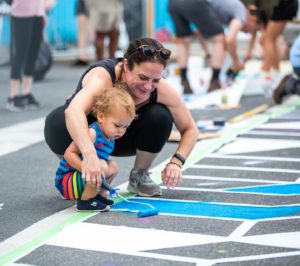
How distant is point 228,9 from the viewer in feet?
36.4

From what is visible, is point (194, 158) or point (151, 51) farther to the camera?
point (194, 158)

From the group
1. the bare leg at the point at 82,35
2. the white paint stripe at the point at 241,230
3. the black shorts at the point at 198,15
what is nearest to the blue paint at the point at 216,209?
the white paint stripe at the point at 241,230

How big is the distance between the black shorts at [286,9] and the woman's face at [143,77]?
561 centimetres

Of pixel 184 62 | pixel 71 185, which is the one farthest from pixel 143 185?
pixel 184 62

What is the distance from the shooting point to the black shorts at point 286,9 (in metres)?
10.2

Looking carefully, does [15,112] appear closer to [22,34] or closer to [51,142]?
[22,34]

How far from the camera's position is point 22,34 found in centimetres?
963

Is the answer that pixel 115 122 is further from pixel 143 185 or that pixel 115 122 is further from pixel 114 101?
pixel 143 185

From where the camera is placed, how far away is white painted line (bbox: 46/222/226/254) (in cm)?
424

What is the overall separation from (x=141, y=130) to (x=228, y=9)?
20.2 feet

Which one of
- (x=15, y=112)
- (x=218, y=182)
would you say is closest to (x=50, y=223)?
(x=218, y=182)

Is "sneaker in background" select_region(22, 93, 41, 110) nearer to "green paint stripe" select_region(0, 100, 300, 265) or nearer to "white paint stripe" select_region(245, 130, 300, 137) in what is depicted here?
"green paint stripe" select_region(0, 100, 300, 265)

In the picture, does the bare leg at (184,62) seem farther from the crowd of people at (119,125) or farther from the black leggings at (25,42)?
the crowd of people at (119,125)

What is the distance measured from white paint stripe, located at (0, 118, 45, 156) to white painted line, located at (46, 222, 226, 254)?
102 inches
